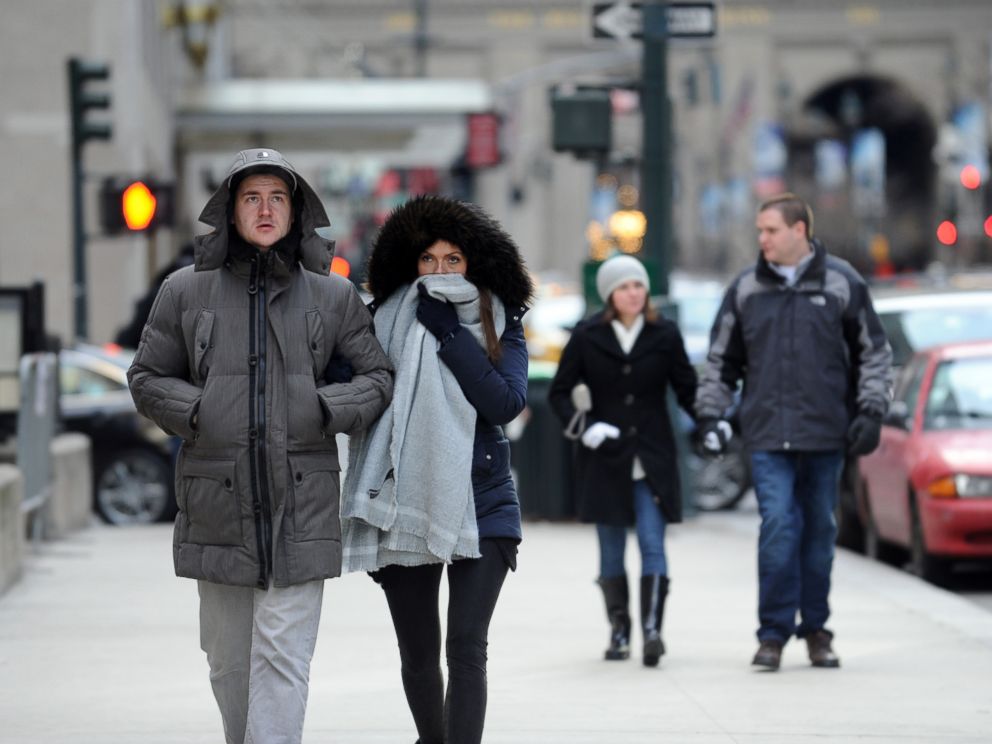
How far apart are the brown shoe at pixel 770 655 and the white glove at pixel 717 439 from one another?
824 mm

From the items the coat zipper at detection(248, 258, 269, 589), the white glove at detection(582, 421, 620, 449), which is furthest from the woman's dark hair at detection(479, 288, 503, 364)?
the white glove at detection(582, 421, 620, 449)

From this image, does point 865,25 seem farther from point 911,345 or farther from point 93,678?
point 93,678

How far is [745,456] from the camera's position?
59.3ft

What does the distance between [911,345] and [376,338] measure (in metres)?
10.8

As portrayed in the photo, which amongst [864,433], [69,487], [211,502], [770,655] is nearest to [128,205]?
[69,487]

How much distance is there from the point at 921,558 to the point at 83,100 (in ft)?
33.3

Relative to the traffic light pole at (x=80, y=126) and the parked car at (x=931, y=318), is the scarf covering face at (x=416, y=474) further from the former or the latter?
the traffic light pole at (x=80, y=126)

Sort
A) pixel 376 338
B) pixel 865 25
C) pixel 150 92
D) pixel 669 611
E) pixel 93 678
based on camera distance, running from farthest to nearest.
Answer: pixel 865 25, pixel 150 92, pixel 669 611, pixel 93 678, pixel 376 338

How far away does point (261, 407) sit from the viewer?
601cm

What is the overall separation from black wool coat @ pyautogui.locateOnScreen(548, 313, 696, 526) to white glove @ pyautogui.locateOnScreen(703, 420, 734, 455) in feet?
0.98

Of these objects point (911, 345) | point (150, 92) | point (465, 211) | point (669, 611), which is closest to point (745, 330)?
point (669, 611)

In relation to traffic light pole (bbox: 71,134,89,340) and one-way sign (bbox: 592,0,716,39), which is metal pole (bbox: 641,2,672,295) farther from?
traffic light pole (bbox: 71,134,89,340)

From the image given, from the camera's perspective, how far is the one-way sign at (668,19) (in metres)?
16.1

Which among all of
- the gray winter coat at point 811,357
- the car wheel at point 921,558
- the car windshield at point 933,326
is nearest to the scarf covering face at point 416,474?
the gray winter coat at point 811,357
